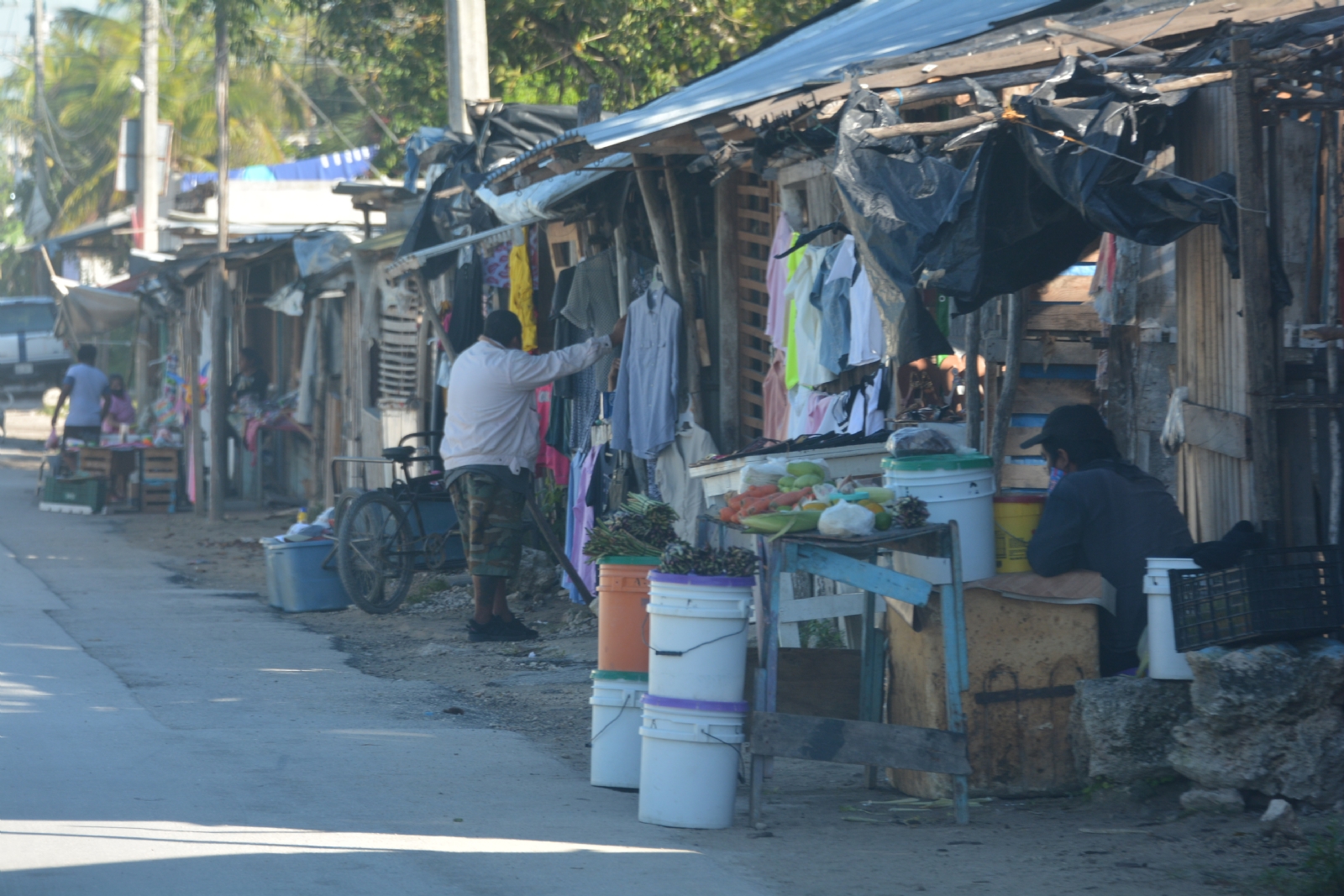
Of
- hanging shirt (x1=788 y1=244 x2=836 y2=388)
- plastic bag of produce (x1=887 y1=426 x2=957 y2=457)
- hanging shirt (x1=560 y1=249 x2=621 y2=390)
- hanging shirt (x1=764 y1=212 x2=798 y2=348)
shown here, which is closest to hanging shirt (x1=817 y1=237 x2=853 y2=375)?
hanging shirt (x1=788 y1=244 x2=836 y2=388)

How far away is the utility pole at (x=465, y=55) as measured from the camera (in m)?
14.3

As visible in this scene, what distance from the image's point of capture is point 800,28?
12078 mm

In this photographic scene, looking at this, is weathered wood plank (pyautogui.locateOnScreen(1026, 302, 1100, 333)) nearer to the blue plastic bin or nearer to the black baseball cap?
the black baseball cap

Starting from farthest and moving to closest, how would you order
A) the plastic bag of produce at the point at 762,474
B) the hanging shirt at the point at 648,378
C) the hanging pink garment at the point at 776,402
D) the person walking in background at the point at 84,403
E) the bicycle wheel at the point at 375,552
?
the person walking in background at the point at 84,403 → the bicycle wheel at the point at 375,552 → the hanging shirt at the point at 648,378 → the hanging pink garment at the point at 776,402 → the plastic bag of produce at the point at 762,474

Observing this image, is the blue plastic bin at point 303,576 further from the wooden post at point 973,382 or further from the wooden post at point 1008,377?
the wooden post at point 1008,377

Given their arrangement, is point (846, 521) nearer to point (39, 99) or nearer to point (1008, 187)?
point (1008, 187)

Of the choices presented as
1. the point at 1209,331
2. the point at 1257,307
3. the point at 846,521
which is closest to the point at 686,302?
the point at 1209,331

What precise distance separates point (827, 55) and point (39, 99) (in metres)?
35.5

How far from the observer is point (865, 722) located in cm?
560

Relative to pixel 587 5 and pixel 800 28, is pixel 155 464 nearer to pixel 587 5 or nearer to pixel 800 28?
pixel 587 5

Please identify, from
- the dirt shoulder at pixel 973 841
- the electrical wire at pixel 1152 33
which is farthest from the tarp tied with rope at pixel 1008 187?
the dirt shoulder at pixel 973 841

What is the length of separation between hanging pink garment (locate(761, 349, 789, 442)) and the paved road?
255 centimetres

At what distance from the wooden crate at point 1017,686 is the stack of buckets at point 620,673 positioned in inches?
44.9

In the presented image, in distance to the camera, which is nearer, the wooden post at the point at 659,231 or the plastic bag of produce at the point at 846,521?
the plastic bag of produce at the point at 846,521
